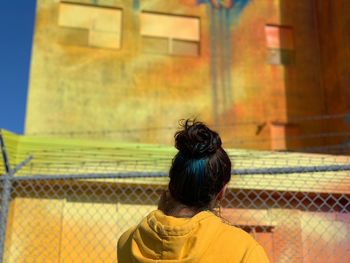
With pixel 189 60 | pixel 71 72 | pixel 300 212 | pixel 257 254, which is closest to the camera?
pixel 257 254

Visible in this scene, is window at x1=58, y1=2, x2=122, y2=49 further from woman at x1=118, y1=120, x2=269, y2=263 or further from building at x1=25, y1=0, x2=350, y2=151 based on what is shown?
woman at x1=118, y1=120, x2=269, y2=263

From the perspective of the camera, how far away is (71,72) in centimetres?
1502

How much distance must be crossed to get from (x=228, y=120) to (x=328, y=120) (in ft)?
12.5

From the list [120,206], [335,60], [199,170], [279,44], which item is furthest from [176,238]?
[279,44]

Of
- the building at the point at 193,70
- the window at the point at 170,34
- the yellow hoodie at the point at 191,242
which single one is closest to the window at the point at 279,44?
the building at the point at 193,70

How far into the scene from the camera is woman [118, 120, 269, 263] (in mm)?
1472

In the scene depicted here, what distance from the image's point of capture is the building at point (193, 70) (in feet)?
48.6

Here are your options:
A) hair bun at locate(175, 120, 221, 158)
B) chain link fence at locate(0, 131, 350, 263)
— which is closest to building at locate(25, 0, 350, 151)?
chain link fence at locate(0, 131, 350, 263)

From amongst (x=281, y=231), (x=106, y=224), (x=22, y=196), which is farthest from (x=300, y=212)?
(x=22, y=196)

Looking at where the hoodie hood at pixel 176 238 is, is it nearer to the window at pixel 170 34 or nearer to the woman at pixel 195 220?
the woman at pixel 195 220

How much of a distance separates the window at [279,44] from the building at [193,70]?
39 mm

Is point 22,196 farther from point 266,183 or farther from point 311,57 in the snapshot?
point 311,57

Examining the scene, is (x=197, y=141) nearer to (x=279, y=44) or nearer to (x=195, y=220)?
(x=195, y=220)

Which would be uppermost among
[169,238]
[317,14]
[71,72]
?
[317,14]
